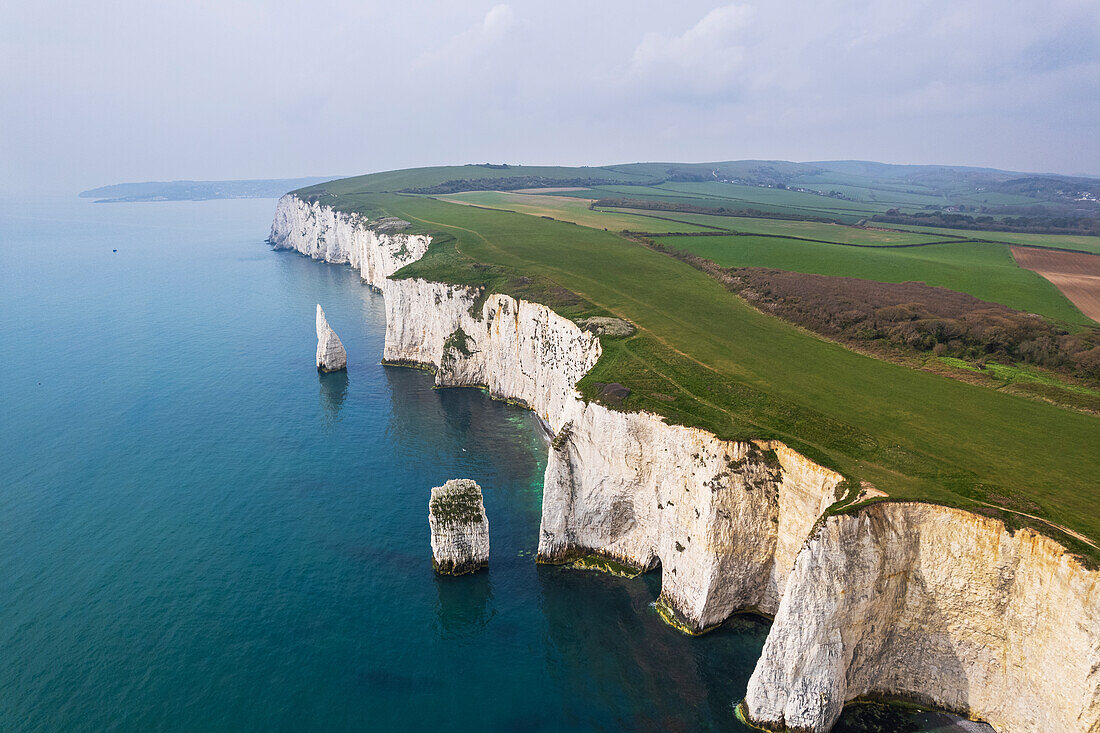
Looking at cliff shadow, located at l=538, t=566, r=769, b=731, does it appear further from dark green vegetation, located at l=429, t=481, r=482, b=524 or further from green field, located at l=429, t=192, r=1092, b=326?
green field, located at l=429, t=192, r=1092, b=326

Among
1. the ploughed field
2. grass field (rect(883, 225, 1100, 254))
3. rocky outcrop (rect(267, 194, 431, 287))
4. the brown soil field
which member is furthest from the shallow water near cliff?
grass field (rect(883, 225, 1100, 254))

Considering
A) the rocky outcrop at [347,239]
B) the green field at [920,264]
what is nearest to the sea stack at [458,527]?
Result: the green field at [920,264]

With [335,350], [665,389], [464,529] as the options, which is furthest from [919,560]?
[335,350]

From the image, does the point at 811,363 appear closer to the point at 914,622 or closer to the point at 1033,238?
the point at 914,622

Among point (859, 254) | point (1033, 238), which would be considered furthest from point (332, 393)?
point (1033, 238)

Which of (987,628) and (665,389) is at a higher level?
(665,389)

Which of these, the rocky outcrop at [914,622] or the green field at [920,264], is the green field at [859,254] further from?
the rocky outcrop at [914,622]

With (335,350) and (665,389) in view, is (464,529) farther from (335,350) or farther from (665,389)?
(335,350)
